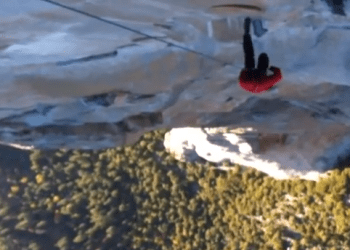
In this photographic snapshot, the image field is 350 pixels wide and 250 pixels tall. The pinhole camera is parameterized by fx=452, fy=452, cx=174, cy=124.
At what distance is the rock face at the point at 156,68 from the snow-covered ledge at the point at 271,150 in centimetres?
141

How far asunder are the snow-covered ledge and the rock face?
1.41 meters

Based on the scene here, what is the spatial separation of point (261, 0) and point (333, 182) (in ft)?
23.6

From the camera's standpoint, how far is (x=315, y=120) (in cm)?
980

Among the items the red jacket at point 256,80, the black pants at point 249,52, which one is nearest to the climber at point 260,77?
the red jacket at point 256,80

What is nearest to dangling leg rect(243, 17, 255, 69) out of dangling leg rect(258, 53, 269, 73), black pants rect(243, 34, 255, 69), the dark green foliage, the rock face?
black pants rect(243, 34, 255, 69)

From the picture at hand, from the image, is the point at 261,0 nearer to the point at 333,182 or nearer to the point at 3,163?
the point at 333,182

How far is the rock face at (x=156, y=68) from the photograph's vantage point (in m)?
5.54

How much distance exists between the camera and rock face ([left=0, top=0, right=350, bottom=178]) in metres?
5.54

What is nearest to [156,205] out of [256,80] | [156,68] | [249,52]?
[156,68]

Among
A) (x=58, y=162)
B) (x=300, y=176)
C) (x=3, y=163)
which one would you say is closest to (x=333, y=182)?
(x=300, y=176)

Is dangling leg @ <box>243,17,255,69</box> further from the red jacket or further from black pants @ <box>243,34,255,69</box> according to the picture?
the red jacket

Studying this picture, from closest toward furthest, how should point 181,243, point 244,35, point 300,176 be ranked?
point 244,35
point 300,176
point 181,243

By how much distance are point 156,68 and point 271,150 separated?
19.1 ft

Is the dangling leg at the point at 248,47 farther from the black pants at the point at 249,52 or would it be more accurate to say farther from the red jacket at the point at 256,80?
the red jacket at the point at 256,80
